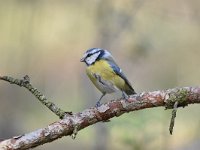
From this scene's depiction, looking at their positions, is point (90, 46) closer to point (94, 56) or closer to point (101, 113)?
point (94, 56)

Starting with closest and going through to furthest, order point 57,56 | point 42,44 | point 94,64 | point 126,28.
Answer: point 94,64 → point 126,28 → point 42,44 → point 57,56

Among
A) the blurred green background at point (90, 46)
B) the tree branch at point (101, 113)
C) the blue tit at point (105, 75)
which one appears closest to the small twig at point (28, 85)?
the tree branch at point (101, 113)

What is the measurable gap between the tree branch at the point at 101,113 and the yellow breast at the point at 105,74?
71 centimetres

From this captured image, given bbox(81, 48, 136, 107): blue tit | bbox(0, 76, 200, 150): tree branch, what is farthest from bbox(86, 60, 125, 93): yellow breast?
bbox(0, 76, 200, 150): tree branch

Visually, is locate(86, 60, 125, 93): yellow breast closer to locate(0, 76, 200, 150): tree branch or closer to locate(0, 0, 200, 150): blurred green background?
locate(0, 76, 200, 150): tree branch

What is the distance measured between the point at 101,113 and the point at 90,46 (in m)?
5.35

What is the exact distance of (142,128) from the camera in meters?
3.80

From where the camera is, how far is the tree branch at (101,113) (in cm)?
205

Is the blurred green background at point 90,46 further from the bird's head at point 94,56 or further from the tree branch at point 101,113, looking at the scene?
the tree branch at point 101,113

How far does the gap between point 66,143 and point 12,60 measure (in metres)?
1.77

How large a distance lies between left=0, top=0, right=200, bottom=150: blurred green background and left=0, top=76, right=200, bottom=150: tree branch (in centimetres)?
308

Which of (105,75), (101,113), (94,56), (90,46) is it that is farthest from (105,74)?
(90,46)

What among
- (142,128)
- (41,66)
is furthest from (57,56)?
(142,128)

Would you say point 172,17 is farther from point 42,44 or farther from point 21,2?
point 42,44
